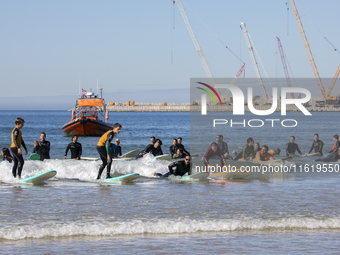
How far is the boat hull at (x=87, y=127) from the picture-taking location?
4391 centimetres

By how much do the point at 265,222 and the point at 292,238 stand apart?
913mm

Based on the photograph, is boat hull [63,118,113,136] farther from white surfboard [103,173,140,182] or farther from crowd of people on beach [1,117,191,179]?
white surfboard [103,173,140,182]

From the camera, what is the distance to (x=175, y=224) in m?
7.83

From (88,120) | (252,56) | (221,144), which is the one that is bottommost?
(221,144)

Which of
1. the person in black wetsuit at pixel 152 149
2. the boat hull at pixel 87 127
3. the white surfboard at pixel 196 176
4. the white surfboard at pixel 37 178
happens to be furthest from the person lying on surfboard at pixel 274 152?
the boat hull at pixel 87 127

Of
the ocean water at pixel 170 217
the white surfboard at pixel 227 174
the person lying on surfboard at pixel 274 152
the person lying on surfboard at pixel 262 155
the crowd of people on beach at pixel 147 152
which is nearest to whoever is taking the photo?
the ocean water at pixel 170 217

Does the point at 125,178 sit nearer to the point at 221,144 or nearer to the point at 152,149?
the point at 152,149

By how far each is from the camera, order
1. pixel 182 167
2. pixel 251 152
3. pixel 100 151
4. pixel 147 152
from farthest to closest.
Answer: pixel 147 152 < pixel 251 152 < pixel 182 167 < pixel 100 151

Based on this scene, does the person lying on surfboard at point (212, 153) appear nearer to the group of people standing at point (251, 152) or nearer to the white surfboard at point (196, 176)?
the group of people standing at point (251, 152)

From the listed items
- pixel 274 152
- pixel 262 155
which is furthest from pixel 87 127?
pixel 262 155

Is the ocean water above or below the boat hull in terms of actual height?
below

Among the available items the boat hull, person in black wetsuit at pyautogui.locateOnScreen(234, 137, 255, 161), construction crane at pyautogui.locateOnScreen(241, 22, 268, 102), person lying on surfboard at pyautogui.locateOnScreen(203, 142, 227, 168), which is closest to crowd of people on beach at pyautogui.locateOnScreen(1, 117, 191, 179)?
person lying on surfboard at pyautogui.locateOnScreen(203, 142, 227, 168)

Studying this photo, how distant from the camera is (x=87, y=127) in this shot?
4438cm

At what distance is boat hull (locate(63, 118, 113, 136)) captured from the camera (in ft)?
144
